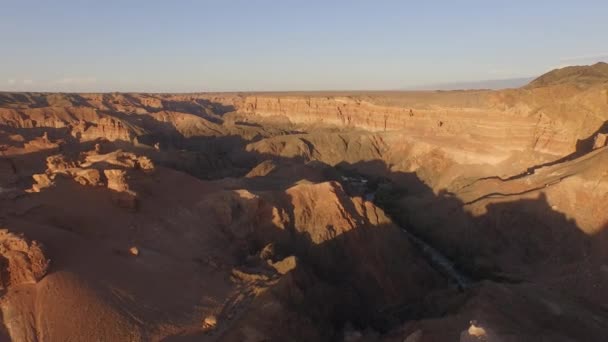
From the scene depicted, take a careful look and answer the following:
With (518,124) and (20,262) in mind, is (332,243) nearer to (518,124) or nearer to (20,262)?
(20,262)

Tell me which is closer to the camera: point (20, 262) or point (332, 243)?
Answer: point (20, 262)

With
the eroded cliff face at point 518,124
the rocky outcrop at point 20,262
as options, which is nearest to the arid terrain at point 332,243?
the rocky outcrop at point 20,262

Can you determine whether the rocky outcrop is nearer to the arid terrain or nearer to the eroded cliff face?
the arid terrain

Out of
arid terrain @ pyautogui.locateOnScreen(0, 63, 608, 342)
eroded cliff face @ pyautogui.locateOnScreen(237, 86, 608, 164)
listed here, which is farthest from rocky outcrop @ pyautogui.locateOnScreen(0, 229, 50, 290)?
eroded cliff face @ pyautogui.locateOnScreen(237, 86, 608, 164)

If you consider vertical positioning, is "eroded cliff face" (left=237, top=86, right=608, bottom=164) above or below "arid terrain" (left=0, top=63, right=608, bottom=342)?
above

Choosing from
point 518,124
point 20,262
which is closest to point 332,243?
point 20,262

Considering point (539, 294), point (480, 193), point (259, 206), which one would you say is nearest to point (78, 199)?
point (259, 206)

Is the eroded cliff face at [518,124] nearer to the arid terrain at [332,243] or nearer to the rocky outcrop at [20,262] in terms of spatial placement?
the arid terrain at [332,243]

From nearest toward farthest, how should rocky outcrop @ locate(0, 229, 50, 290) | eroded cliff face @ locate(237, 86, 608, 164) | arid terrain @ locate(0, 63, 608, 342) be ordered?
rocky outcrop @ locate(0, 229, 50, 290) → arid terrain @ locate(0, 63, 608, 342) → eroded cliff face @ locate(237, 86, 608, 164)

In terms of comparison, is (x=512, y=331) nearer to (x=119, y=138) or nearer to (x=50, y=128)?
(x=119, y=138)
